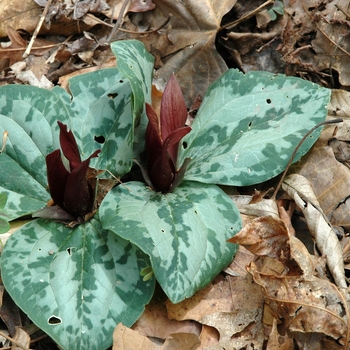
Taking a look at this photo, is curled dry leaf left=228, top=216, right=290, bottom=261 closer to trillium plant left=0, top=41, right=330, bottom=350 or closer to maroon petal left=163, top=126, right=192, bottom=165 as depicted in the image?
trillium plant left=0, top=41, right=330, bottom=350

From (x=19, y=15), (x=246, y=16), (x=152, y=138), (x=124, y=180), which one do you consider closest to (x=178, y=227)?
(x=152, y=138)

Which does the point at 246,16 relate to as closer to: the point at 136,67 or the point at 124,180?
the point at 136,67

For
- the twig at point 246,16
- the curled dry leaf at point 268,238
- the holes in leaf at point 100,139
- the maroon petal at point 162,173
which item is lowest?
the curled dry leaf at point 268,238

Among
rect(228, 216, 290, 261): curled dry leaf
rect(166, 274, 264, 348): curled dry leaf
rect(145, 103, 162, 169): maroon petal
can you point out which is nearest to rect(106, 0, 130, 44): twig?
Answer: rect(145, 103, 162, 169): maroon petal

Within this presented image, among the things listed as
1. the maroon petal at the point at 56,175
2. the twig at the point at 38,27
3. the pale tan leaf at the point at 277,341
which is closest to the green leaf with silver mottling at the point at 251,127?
the maroon petal at the point at 56,175

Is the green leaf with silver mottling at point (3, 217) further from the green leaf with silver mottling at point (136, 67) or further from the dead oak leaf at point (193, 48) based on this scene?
the dead oak leaf at point (193, 48)

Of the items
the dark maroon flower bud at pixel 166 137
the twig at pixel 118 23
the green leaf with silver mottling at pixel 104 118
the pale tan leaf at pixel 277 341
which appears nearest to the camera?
the pale tan leaf at pixel 277 341
